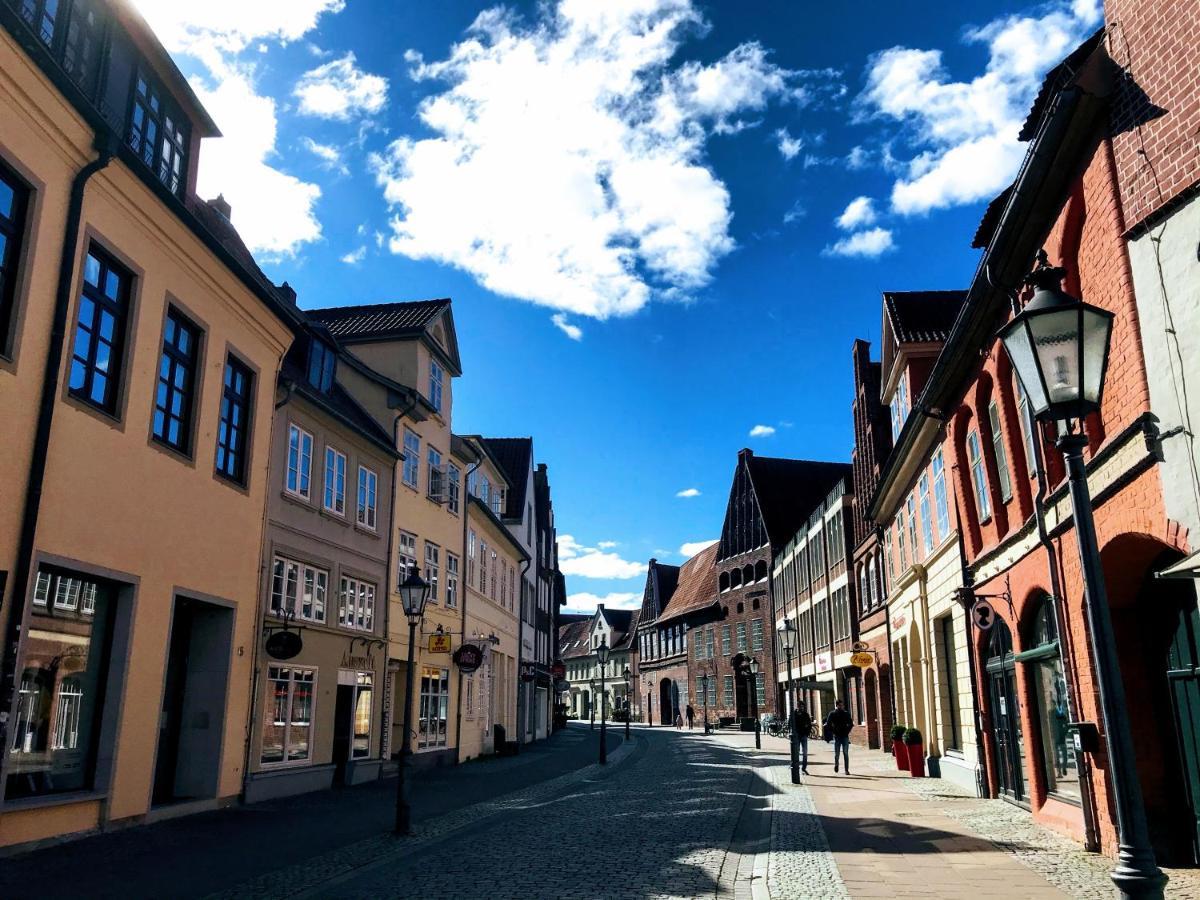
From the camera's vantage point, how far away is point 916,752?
22.2 metres

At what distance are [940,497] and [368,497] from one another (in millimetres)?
13283

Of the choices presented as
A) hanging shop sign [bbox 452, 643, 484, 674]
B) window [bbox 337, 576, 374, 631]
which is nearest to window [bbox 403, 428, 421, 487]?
window [bbox 337, 576, 374, 631]

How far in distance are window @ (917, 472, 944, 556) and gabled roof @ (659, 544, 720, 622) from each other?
155 feet

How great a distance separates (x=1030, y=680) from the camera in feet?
46.0

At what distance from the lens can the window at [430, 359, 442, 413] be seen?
1066 inches

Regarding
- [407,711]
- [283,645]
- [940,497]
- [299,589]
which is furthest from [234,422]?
[940,497]

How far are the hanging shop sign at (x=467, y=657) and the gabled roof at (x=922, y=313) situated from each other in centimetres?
1471

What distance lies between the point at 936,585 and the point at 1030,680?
7.22 m

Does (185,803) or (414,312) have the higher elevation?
(414,312)

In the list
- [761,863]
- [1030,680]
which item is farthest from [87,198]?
[1030,680]

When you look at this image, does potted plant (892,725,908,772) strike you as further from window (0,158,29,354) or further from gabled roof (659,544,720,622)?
gabled roof (659,544,720,622)

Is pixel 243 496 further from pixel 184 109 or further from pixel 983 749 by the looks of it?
pixel 983 749

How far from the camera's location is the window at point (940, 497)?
19609 mm

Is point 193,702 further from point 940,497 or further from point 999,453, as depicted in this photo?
point 940,497
